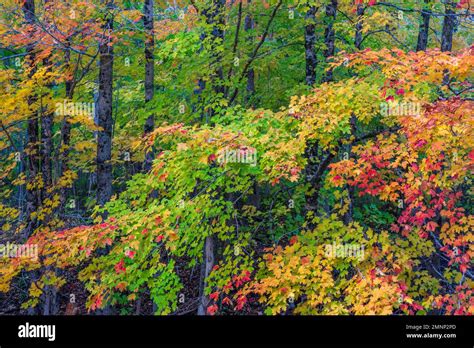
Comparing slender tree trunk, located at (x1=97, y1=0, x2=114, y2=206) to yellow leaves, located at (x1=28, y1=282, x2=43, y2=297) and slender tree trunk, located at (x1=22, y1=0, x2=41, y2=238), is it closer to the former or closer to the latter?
slender tree trunk, located at (x1=22, y1=0, x2=41, y2=238)

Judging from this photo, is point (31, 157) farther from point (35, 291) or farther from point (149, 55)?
point (149, 55)

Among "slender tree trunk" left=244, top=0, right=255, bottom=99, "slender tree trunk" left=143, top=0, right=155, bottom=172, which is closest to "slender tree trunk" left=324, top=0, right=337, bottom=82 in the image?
"slender tree trunk" left=244, top=0, right=255, bottom=99

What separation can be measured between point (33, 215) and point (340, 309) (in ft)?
24.9

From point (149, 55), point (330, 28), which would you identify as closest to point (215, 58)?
point (149, 55)

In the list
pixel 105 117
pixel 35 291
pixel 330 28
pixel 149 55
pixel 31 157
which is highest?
pixel 330 28

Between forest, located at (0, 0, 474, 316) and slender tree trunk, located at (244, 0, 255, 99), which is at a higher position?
slender tree trunk, located at (244, 0, 255, 99)

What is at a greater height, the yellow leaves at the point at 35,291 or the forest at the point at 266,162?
the forest at the point at 266,162

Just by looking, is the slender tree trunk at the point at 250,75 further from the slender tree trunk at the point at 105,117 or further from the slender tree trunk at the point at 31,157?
the slender tree trunk at the point at 31,157

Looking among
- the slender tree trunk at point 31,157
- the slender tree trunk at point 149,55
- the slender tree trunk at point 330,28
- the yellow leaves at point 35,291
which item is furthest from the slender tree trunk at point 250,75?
the yellow leaves at point 35,291

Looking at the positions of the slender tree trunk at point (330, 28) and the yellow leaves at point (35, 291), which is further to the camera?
the slender tree trunk at point (330, 28)

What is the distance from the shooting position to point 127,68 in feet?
40.5
